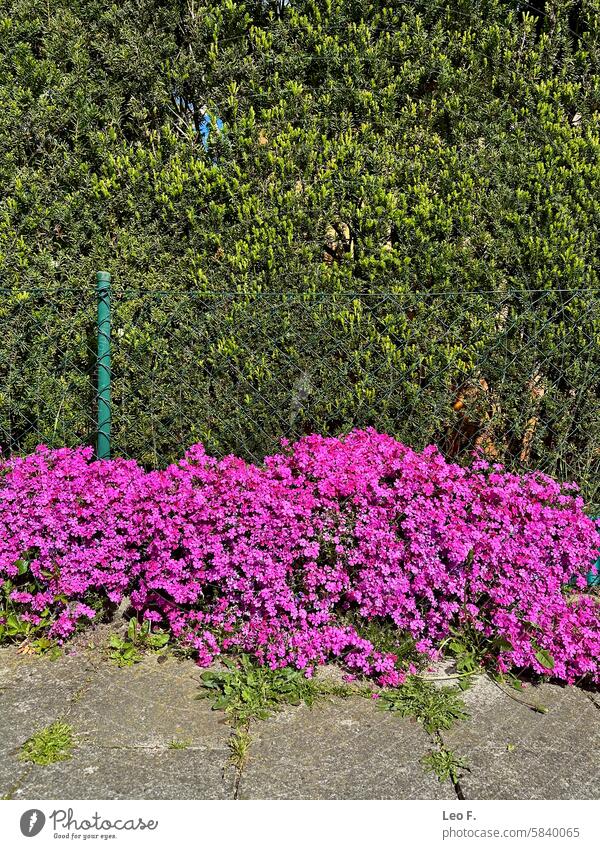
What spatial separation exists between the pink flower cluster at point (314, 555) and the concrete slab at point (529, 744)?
0.53 ft

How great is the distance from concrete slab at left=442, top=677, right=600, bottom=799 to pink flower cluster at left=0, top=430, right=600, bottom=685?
0.16 m

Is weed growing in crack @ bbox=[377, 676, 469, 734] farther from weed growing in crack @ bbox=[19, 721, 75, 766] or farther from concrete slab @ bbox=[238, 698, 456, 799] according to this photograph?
weed growing in crack @ bbox=[19, 721, 75, 766]

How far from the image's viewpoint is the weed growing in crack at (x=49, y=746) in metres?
2.36

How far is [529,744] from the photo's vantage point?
256cm

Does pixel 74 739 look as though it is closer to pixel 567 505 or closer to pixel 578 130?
pixel 567 505

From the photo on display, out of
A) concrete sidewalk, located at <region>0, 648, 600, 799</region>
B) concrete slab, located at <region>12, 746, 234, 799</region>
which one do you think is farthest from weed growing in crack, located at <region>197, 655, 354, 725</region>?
concrete slab, located at <region>12, 746, 234, 799</region>

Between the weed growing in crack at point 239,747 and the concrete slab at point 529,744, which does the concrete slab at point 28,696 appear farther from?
the concrete slab at point 529,744

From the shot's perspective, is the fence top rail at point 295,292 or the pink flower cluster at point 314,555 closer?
the pink flower cluster at point 314,555

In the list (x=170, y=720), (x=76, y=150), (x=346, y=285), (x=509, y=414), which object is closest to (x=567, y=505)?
(x=509, y=414)

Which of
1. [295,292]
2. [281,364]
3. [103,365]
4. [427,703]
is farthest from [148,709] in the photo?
[295,292]

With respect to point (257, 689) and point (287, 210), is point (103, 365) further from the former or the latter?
point (257, 689)

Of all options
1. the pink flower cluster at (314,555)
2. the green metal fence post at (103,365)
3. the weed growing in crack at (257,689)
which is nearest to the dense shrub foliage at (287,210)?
the green metal fence post at (103,365)

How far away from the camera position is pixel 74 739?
2.48m
